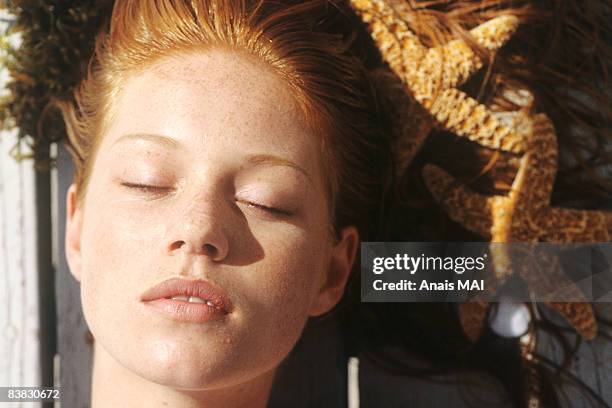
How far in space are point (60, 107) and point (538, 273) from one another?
2.07 feet

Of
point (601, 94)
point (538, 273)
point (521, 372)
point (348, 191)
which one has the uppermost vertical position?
point (601, 94)

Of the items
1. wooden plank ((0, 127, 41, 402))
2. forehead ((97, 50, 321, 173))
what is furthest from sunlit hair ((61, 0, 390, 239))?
wooden plank ((0, 127, 41, 402))

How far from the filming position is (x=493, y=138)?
84 centimetres

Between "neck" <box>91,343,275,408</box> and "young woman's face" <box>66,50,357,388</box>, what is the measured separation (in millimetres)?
50

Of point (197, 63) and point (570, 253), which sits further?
point (570, 253)

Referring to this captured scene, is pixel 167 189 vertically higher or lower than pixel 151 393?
higher

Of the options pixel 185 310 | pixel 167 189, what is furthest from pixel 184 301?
pixel 167 189

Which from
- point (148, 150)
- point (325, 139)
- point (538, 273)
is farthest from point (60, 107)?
point (538, 273)

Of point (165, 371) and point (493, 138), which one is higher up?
point (493, 138)

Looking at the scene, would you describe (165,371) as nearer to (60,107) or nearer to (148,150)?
→ (148,150)

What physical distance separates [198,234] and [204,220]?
0.02 metres

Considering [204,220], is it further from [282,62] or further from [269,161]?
[282,62]

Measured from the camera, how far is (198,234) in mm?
684

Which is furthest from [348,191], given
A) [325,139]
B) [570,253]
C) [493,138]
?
[570,253]
